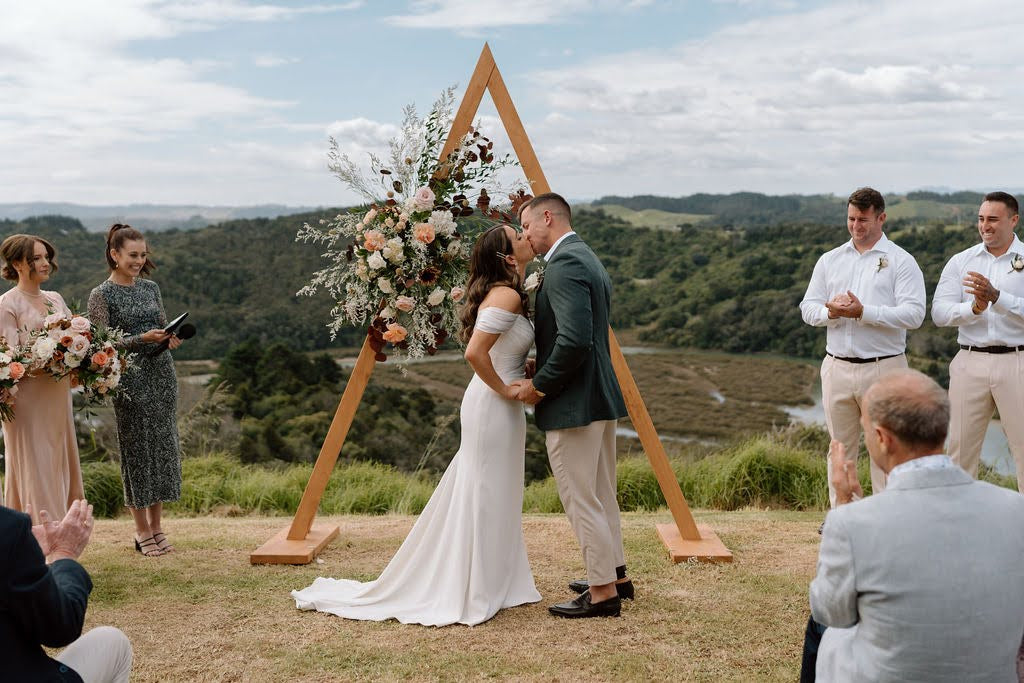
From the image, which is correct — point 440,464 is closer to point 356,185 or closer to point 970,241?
point 356,185

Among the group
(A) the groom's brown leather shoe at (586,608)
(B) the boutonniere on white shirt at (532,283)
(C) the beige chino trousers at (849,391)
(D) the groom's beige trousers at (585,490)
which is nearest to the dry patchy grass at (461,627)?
(A) the groom's brown leather shoe at (586,608)

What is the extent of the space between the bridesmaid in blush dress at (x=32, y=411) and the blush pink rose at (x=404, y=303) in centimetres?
224

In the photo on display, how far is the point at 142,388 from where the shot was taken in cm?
625

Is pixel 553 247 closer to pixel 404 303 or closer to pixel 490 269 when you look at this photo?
pixel 490 269

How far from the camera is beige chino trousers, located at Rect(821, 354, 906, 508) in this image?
604cm

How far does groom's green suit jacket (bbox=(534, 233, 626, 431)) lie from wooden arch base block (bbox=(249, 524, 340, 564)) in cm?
223

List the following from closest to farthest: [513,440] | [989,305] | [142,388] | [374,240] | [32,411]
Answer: [513,440] → [374,240] → [32,411] → [989,305] → [142,388]

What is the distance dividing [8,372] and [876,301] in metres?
5.63

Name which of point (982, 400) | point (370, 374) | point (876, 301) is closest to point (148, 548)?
point (370, 374)

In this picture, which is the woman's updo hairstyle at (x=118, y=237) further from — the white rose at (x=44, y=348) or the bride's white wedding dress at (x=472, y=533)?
the bride's white wedding dress at (x=472, y=533)

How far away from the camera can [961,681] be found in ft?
7.92

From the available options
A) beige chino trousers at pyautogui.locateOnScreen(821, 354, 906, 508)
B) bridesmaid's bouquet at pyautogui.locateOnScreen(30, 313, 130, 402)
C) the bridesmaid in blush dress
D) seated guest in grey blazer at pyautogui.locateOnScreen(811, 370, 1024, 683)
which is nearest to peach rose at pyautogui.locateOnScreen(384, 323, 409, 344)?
bridesmaid's bouquet at pyautogui.locateOnScreen(30, 313, 130, 402)

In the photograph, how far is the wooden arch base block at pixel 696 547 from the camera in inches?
237

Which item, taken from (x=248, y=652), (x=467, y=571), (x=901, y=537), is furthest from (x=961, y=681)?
(x=248, y=652)
